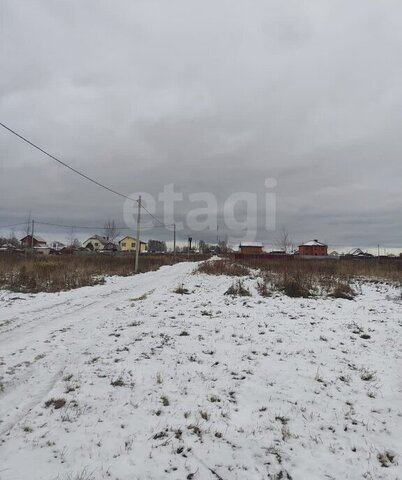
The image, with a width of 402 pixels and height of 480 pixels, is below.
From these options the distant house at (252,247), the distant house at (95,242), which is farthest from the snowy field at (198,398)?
the distant house at (95,242)

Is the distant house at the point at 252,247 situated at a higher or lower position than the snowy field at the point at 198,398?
higher

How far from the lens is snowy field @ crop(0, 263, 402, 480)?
3172mm

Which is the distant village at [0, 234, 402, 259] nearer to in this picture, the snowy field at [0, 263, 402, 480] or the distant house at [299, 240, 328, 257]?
the distant house at [299, 240, 328, 257]

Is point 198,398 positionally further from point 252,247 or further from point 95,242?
point 95,242

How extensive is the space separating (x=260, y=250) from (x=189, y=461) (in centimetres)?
8599

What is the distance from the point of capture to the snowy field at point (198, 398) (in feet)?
10.4

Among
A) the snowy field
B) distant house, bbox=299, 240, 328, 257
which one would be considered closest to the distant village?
distant house, bbox=299, 240, 328, 257

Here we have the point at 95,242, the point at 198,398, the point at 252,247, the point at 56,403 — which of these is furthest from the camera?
the point at 95,242

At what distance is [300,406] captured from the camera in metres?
4.34

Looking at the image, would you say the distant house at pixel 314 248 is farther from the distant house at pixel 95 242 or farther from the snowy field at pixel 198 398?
the snowy field at pixel 198 398

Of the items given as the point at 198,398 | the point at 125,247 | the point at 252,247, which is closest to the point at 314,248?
the point at 252,247

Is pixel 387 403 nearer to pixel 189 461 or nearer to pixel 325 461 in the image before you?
pixel 325 461

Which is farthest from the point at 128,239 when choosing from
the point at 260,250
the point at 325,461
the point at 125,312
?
the point at 325,461

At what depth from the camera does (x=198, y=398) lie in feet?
14.6
